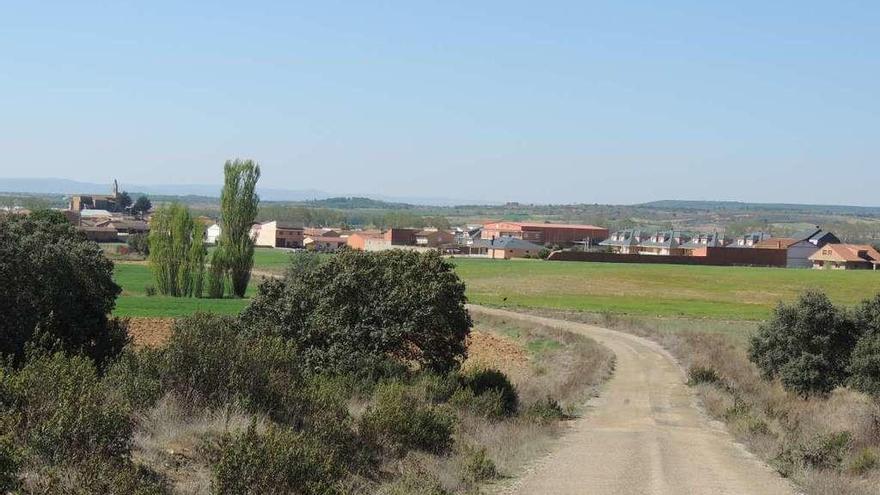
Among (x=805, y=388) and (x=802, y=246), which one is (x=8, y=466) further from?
(x=802, y=246)

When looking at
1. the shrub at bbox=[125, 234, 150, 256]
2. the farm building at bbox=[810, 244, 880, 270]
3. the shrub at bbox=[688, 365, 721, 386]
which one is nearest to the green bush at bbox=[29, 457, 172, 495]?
the shrub at bbox=[688, 365, 721, 386]

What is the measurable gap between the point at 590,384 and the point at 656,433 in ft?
37.0

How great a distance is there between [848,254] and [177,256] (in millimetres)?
99861

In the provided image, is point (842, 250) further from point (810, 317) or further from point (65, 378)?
point (65, 378)

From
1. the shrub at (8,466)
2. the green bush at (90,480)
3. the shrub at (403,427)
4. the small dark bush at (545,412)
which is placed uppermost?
the shrub at (8,466)

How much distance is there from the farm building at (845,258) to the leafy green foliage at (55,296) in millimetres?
125802

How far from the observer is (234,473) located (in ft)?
34.6

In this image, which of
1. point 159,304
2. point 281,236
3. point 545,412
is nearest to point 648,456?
point 545,412

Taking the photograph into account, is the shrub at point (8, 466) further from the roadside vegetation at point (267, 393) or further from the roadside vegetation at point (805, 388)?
the roadside vegetation at point (805, 388)

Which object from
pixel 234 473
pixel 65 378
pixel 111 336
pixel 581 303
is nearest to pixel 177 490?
pixel 234 473

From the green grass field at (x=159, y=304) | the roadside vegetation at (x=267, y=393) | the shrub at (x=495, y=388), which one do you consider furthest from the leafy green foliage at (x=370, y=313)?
the green grass field at (x=159, y=304)

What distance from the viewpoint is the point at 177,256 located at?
253 feet

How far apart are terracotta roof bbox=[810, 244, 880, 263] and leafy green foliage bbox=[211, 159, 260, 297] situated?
3662 inches

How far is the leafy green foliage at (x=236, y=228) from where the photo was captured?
75.4 meters
